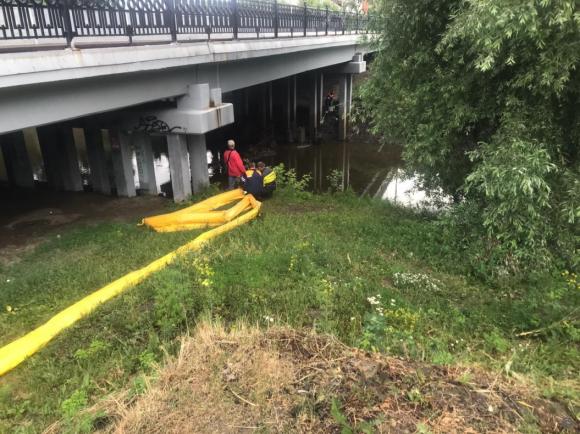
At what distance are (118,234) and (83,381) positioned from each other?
5.80 meters

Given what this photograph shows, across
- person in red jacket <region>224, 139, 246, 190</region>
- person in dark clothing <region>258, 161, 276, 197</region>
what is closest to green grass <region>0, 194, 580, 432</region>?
person in dark clothing <region>258, 161, 276, 197</region>

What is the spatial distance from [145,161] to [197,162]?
68.3 inches

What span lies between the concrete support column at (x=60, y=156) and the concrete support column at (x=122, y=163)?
4.85ft

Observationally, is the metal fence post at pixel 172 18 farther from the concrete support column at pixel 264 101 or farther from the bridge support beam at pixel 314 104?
the concrete support column at pixel 264 101

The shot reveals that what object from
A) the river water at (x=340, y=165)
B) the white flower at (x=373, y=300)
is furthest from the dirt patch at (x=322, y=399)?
the river water at (x=340, y=165)

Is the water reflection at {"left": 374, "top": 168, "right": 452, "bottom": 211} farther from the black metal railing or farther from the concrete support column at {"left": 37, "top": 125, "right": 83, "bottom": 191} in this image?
the concrete support column at {"left": 37, "top": 125, "right": 83, "bottom": 191}

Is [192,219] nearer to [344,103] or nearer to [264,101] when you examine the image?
[264,101]

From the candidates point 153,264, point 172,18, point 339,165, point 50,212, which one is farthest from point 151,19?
point 339,165

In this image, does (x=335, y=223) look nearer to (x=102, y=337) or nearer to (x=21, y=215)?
(x=102, y=337)

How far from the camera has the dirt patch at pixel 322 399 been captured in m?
3.51

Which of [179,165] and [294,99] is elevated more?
[179,165]

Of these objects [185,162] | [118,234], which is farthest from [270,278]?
[185,162]

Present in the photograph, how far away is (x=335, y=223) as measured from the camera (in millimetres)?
10195

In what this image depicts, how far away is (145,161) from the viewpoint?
1410 centimetres
